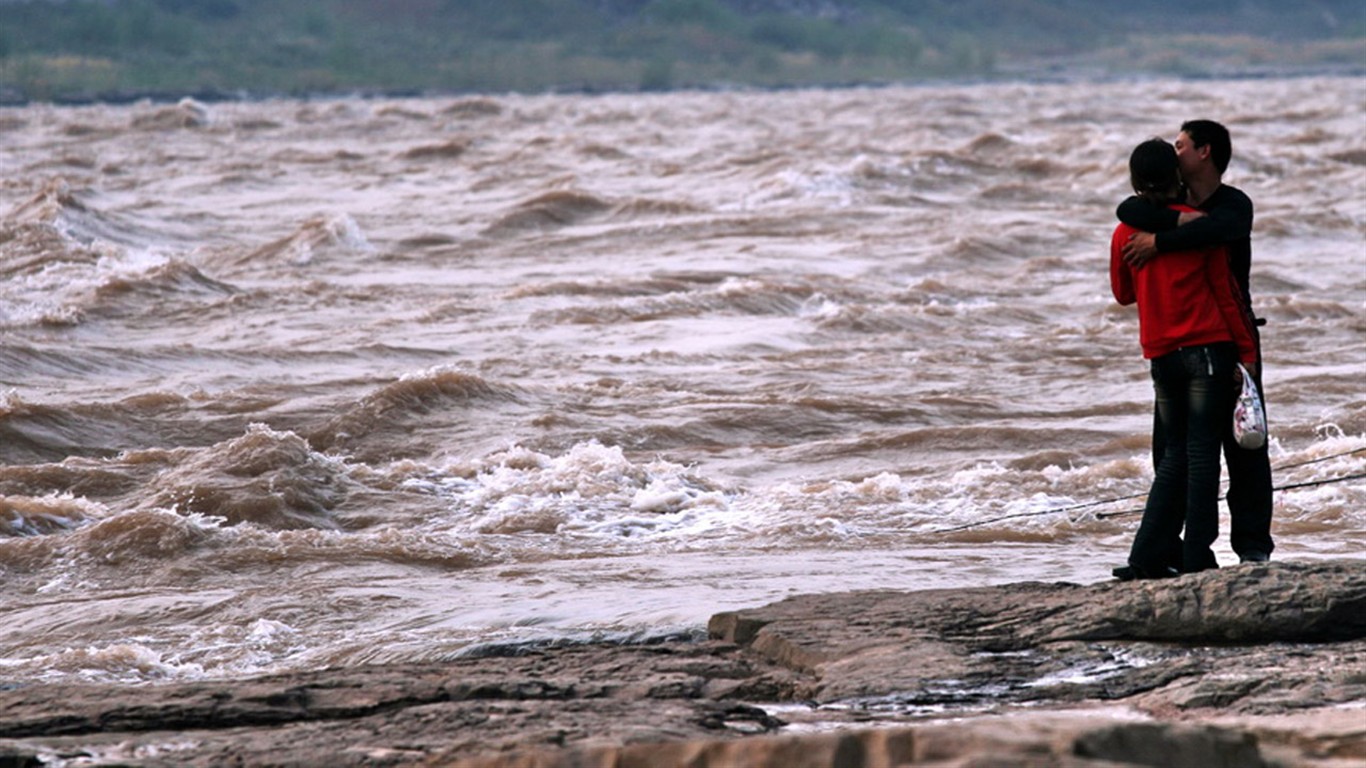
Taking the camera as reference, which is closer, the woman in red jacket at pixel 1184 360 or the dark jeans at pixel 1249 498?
the woman in red jacket at pixel 1184 360

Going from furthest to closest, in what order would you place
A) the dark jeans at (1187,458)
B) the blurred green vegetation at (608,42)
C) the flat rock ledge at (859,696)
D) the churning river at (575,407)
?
the blurred green vegetation at (608,42)
the churning river at (575,407)
the dark jeans at (1187,458)
the flat rock ledge at (859,696)

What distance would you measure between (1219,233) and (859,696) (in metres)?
1.80

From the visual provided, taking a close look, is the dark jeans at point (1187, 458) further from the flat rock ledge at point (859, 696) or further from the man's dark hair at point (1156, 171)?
the man's dark hair at point (1156, 171)

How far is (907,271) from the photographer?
19750 millimetres

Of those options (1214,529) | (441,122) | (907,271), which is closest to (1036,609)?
(1214,529)

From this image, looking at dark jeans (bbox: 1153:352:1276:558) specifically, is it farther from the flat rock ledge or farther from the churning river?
the churning river

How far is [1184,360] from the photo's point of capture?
5703 mm

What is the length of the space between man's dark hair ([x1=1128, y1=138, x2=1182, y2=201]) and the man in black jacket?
4cm

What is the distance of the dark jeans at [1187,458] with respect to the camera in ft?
18.6

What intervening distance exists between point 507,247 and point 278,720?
1802 centimetres

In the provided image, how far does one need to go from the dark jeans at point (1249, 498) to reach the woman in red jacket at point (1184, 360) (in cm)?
9

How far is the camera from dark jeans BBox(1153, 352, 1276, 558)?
228 inches

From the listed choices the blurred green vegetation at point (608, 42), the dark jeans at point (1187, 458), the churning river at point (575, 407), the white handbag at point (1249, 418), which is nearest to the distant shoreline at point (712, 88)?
the blurred green vegetation at point (608, 42)

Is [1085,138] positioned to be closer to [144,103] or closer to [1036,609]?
[1036,609]
